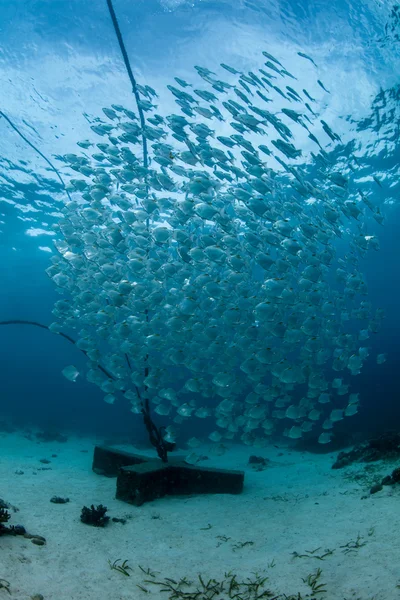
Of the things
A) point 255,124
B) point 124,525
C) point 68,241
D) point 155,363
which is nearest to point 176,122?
point 255,124

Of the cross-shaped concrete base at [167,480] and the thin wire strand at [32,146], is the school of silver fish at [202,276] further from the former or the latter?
the thin wire strand at [32,146]

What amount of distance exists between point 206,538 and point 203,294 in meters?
4.47

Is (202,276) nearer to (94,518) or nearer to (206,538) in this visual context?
(206,538)

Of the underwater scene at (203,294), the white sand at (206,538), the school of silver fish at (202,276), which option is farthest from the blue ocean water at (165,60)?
the white sand at (206,538)

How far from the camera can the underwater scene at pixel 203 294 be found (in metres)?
4.97

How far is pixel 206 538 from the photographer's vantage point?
5.93m

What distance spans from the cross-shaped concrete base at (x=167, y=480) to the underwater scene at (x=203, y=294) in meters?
0.05

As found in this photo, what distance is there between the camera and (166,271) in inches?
286

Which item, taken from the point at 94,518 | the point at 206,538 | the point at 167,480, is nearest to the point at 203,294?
the point at 167,480

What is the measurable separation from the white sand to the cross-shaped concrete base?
0.81ft

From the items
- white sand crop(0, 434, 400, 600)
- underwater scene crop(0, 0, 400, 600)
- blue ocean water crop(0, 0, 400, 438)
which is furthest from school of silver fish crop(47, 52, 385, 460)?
blue ocean water crop(0, 0, 400, 438)

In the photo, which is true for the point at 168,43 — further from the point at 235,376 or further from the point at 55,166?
the point at 235,376

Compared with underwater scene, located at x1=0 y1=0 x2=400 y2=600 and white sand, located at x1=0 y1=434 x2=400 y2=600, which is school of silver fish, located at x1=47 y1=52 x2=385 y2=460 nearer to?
underwater scene, located at x1=0 y1=0 x2=400 y2=600

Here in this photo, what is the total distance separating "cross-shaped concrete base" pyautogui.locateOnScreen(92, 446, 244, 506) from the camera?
7562mm
